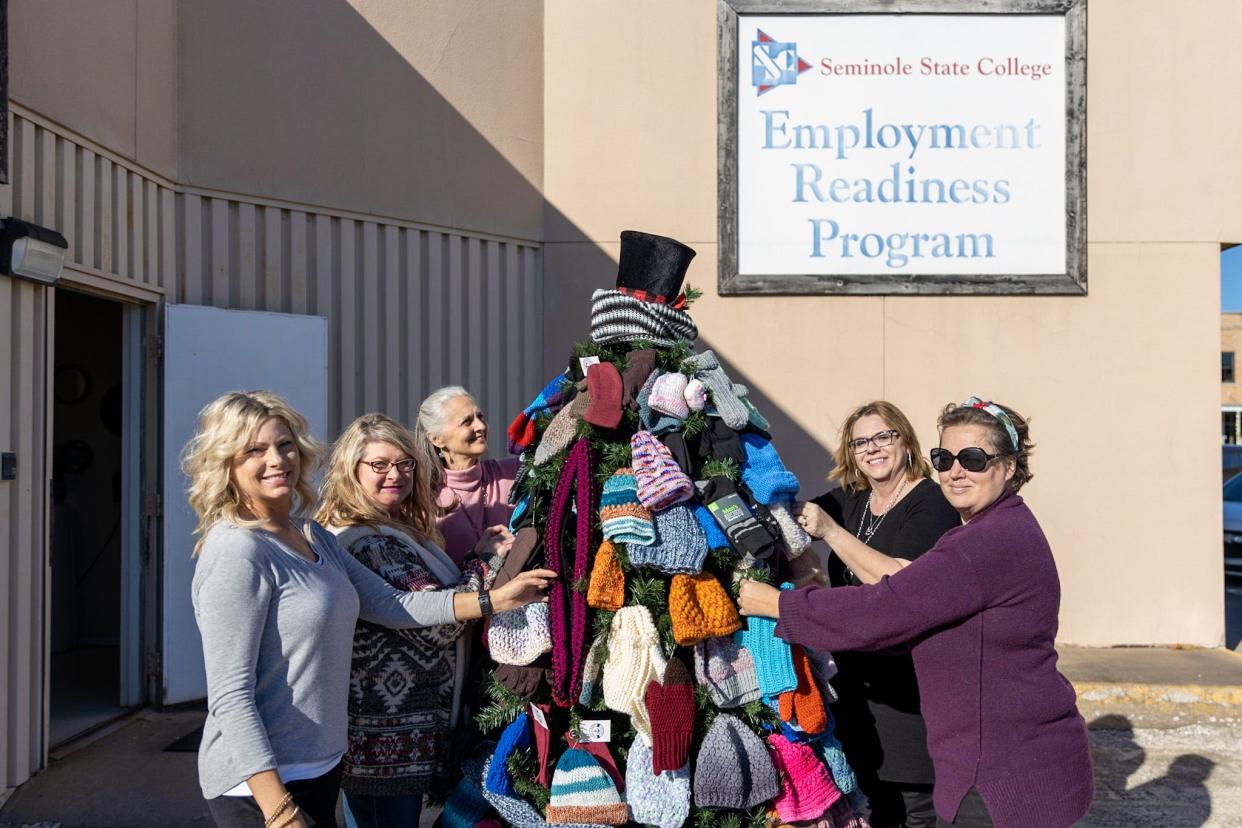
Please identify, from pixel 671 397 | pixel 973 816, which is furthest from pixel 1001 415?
pixel 973 816

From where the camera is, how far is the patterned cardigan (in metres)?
2.77

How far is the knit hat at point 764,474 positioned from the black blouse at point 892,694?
1.66 ft

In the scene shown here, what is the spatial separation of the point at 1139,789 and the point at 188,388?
15.9 feet

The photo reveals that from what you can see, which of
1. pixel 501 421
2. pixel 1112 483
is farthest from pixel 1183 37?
pixel 501 421

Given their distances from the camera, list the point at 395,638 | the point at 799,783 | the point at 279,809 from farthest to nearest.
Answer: the point at 799,783 → the point at 395,638 → the point at 279,809

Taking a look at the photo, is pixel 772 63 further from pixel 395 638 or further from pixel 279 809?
pixel 279 809

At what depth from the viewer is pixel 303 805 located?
2.42 m

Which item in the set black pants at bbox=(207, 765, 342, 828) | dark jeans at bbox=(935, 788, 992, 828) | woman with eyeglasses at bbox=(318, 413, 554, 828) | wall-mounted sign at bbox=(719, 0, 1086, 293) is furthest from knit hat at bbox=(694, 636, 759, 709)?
wall-mounted sign at bbox=(719, 0, 1086, 293)

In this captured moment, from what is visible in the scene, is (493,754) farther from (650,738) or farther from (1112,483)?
(1112,483)

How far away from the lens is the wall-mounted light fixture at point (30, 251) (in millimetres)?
4309

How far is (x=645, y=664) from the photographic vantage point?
2.83m

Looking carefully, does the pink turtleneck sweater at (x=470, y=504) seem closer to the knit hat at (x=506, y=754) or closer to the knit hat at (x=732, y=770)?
the knit hat at (x=506, y=754)

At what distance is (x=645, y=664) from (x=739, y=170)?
15.5 feet

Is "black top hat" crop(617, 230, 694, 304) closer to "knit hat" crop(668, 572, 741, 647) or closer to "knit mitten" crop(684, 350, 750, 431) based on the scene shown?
"knit mitten" crop(684, 350, 750, 431)
